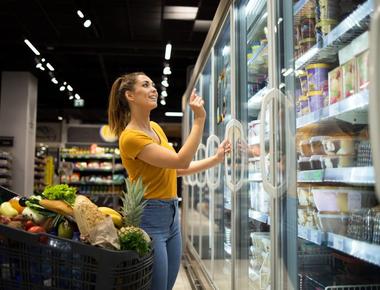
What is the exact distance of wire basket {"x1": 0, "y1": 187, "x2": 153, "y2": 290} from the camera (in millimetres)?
1051

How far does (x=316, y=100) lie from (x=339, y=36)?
39 cm

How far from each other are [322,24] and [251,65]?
34.0 inches

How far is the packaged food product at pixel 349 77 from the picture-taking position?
5.35 feet

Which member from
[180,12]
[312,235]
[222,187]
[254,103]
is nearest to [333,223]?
[312,235]

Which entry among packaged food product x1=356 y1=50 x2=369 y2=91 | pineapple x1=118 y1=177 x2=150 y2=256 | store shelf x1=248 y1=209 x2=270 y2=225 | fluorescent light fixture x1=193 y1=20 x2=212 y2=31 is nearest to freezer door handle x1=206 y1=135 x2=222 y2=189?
store shelf x1=248 y1=209 x2=270 y2=225

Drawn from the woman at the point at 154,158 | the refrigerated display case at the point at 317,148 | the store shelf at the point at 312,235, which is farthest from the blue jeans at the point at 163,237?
the store shelf at the point at 312,235

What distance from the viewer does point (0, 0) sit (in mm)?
7664

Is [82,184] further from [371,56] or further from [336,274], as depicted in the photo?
[371,56]

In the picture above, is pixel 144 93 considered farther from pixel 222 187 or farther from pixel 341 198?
pixel 222 187

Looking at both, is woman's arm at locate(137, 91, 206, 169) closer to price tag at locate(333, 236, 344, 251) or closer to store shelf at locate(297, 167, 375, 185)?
store shelf at locate(297, 167, 375, 185)

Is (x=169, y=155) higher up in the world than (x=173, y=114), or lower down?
lower down

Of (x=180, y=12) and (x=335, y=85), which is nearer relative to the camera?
(x=335, y=85)

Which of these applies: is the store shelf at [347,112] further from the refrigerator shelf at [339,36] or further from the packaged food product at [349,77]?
the refrigerator shelf at [339,36]

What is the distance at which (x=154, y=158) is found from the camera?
1.88 metres
